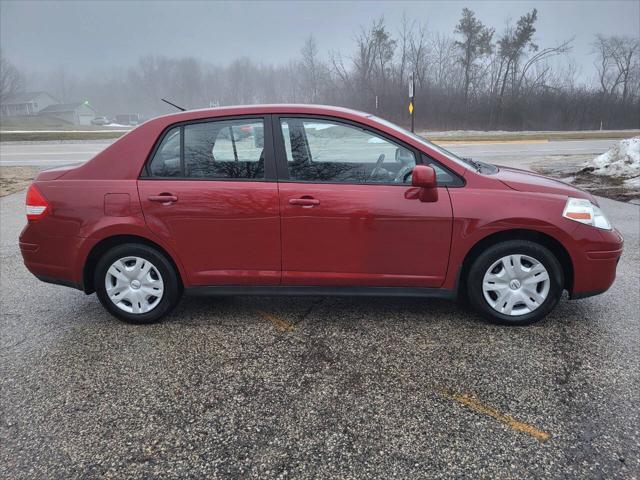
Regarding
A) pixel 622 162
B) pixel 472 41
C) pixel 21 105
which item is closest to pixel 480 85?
pixel 472 41

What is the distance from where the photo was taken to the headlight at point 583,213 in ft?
11.4

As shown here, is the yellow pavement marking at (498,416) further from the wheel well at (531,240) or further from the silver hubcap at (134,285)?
the silver hubcap at (134,285)

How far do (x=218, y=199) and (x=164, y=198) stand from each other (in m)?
0.41

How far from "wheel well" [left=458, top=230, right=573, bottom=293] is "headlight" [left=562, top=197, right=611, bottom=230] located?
0.72 ft

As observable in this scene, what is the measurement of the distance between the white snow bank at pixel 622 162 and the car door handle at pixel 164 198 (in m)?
11.1

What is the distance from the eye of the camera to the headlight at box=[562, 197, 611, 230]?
346cm

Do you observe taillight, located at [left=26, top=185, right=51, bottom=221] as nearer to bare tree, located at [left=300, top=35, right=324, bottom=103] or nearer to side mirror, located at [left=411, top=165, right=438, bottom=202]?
side mirror, located at [left=411, top=165, right=438, bottom=202]

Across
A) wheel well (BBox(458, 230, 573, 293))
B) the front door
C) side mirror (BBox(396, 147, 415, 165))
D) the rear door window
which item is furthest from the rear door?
wheel well (BBox(458, 230, 573, 293))

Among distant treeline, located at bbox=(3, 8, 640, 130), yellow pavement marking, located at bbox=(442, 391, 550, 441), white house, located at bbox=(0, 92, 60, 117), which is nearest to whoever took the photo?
yellow pavement marking, located at bbox=(442, 391, 550, 441)

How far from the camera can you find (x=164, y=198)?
355 centimetres

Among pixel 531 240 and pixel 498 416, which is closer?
pixel 498 416

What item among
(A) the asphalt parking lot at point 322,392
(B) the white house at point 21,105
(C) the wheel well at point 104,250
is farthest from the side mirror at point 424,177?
(B) the white house at point 21,105

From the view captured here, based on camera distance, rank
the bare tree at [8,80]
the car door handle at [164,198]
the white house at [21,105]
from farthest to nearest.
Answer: the white house at [21,105], the bare tree at [8,80], the car door handle at [164,198]

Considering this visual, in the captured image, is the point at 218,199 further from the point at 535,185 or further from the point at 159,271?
the point at 535,185
